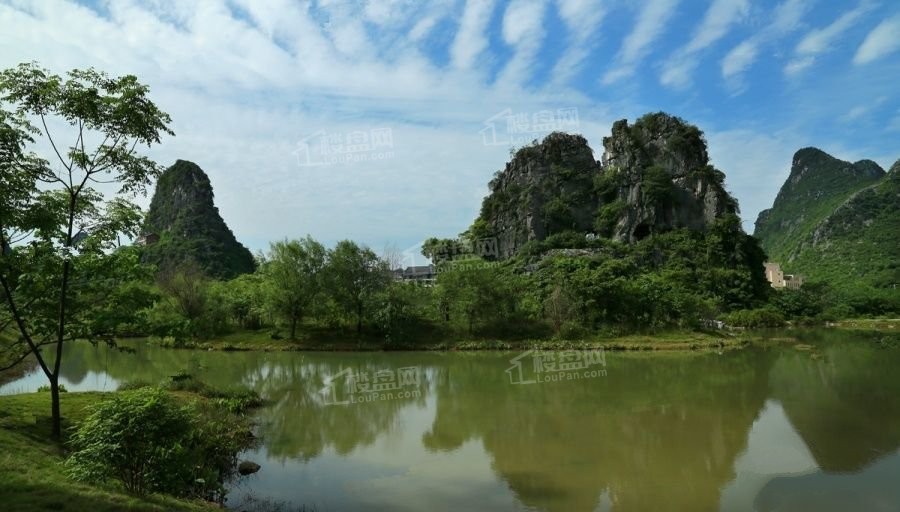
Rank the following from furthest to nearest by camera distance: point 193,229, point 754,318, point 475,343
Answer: point 193,229 → point 754,318 → point 475,343

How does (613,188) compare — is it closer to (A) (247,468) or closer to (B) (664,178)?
(B) (664,178)

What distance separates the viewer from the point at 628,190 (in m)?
53.7

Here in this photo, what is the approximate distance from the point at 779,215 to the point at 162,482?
116034 mm

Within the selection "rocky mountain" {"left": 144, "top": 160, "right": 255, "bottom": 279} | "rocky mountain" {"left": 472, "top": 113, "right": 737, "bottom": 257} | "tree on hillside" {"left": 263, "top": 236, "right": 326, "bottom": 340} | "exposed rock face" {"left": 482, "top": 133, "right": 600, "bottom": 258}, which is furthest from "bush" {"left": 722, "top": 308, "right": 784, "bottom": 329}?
"rocky mountain" {"left": 144, "top": 160, "right": 255, "bottom": 279}

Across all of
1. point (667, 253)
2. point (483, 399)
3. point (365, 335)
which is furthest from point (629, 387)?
point (667, 253)

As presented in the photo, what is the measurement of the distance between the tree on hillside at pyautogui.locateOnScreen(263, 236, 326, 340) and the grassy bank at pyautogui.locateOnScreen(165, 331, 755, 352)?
6.09 ft

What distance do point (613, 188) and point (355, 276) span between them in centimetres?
3493

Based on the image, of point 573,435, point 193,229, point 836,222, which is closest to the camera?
point 573,435

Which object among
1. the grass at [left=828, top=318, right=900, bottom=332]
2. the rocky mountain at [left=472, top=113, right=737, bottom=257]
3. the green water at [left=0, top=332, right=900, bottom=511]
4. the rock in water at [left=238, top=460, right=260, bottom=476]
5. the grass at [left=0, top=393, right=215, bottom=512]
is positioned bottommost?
the grass at [left=828, top=318, right=900, bottom=332]

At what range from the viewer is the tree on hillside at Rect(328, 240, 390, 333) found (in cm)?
3069

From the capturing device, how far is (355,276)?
31297 mm

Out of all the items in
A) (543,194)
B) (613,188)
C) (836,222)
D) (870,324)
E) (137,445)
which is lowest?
(870,324)

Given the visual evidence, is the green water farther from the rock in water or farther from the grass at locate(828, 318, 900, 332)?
the grass at locate(828, 318, 900, 332)

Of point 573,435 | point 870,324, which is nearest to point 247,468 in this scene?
point 573,435
